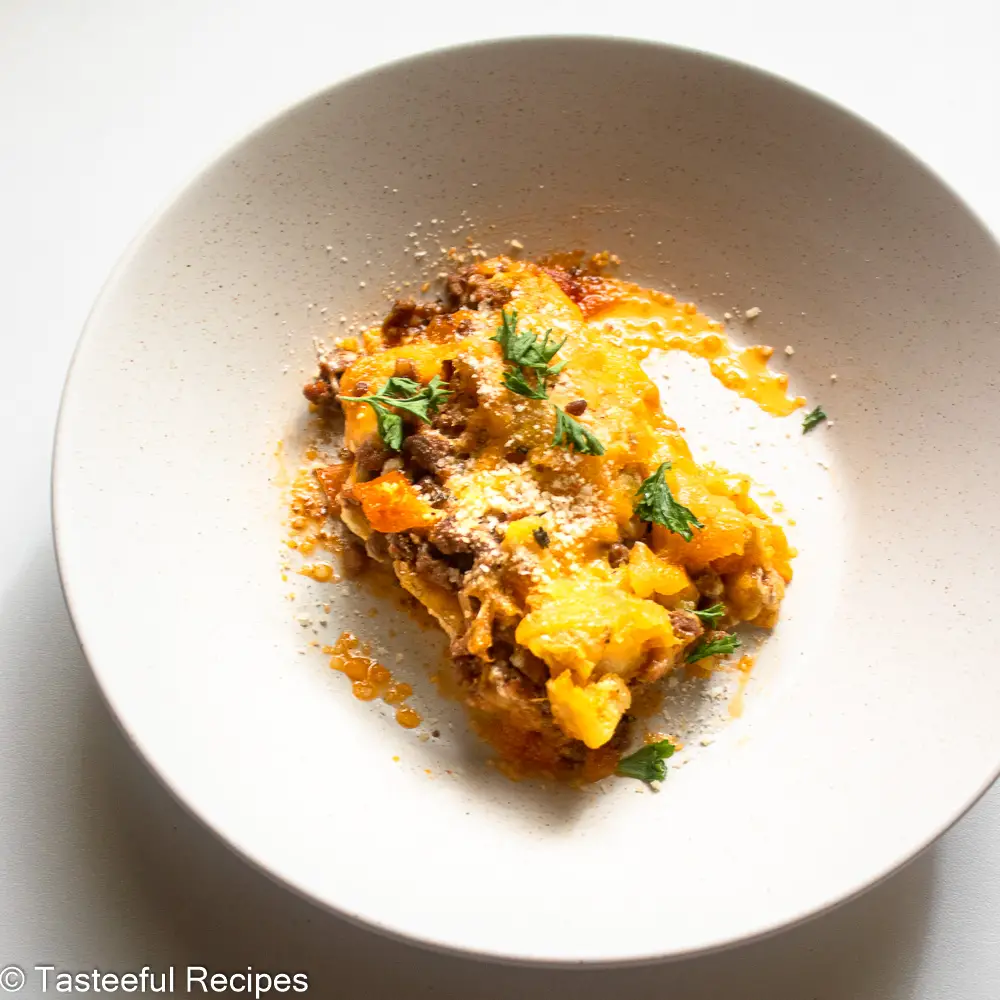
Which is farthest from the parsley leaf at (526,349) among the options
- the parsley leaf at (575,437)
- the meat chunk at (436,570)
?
the meat chunk at (436,570)

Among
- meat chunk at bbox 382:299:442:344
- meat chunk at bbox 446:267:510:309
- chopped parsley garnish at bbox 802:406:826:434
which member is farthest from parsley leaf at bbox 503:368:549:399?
chopped parsley garnish at bbox 802:406:826:434

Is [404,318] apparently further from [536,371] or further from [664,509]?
[664,509]

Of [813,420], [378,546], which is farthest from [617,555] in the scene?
[813,420]

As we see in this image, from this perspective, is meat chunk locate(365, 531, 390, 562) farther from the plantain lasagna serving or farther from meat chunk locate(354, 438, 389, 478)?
meat chunk locate(354, 438, 389, 478)

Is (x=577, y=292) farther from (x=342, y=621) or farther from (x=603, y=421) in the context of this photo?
(x=342, y=621)

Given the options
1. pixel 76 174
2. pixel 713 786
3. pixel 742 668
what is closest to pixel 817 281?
pixel 742 668
